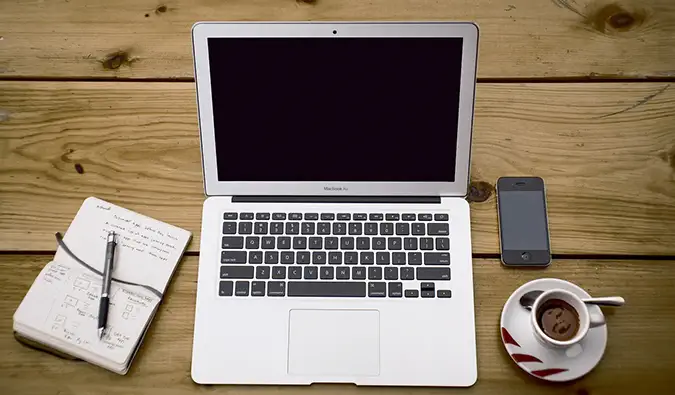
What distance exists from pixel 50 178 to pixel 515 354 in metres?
0.67

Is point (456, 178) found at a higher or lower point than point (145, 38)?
lower

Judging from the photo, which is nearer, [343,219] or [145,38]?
[343,219]

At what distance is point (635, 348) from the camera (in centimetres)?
89

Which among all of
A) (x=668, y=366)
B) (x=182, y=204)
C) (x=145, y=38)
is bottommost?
(x=668, y=366)

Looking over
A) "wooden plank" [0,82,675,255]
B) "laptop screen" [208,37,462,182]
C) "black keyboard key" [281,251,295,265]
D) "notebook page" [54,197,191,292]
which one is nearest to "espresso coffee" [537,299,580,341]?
"wooden plank" [0,82,675,255]

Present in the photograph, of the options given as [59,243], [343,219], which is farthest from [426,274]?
[59,243]

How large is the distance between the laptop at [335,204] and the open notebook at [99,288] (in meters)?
0.06

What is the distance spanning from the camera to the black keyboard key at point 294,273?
36.1 inches

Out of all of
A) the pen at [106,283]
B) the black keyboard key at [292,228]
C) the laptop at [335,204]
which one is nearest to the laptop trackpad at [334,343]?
the laptop at [335,204]

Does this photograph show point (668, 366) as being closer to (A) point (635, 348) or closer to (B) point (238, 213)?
(A) point (635, 348)

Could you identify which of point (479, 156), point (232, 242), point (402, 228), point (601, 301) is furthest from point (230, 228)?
point (601, 301)

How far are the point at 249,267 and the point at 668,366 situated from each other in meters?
0.54

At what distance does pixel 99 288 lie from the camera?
0.91m

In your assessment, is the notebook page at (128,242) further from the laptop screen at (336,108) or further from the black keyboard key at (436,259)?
the black keyboard key at (436,259)
